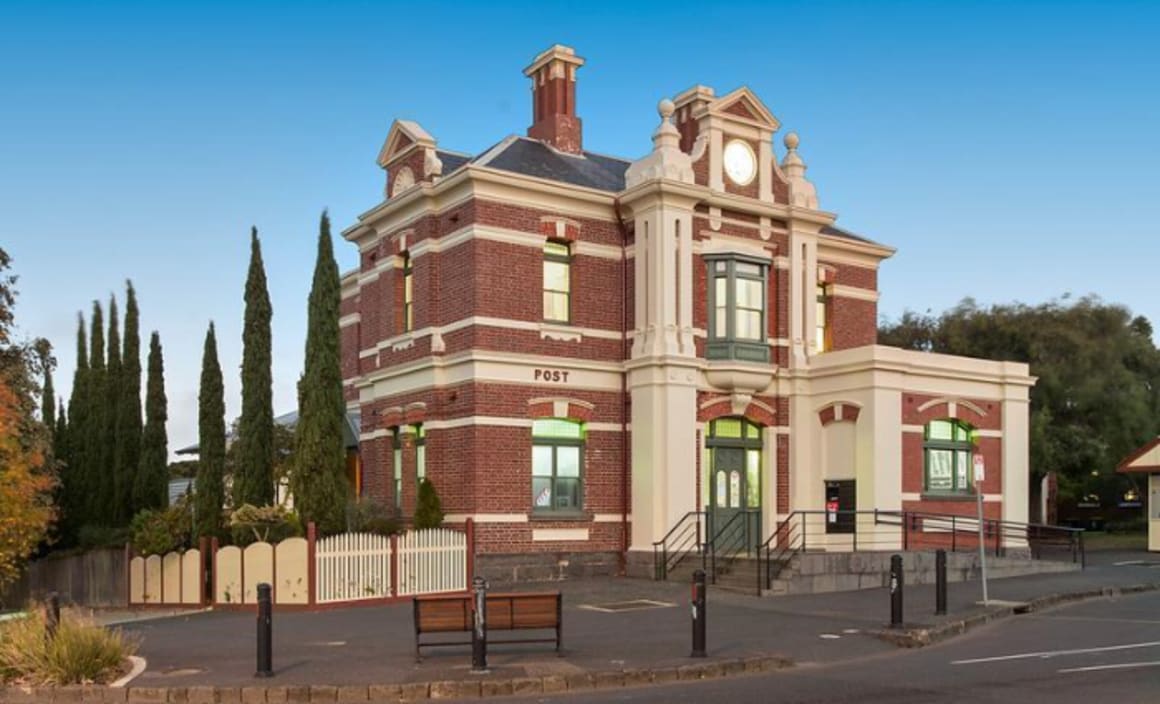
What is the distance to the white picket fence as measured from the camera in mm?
21906

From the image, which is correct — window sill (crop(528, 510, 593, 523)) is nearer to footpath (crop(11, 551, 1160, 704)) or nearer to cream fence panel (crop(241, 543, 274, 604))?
footpath (crop(11, 551, 1160, 704))

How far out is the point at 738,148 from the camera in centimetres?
2825

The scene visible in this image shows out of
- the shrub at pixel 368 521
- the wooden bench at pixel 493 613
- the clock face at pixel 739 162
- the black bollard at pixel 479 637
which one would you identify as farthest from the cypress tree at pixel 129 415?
the black bollard at pixel 479 637

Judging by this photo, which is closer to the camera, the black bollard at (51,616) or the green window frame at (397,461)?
the black bollard at (51,616)

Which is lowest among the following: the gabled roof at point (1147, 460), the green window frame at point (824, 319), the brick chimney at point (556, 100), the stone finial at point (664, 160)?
the gabled roof at point (1147, 460)

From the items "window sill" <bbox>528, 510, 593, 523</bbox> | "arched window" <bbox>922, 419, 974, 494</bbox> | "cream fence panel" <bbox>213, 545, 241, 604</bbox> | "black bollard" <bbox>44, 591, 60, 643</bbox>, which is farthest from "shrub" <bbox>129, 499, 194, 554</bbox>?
"arched window" <bbox>922, 419, 974, 494</bbox>

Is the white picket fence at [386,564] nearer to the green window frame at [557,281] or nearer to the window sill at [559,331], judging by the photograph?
the window sill at [559,331]

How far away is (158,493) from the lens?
106 feet

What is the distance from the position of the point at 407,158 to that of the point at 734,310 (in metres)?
8.62

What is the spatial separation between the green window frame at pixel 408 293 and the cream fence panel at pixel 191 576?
7.24 m

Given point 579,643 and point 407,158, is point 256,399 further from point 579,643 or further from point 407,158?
point 579,643

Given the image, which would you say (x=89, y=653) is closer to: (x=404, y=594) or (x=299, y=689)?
(x=299, y=689)

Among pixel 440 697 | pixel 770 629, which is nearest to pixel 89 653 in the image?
pixel 440 697

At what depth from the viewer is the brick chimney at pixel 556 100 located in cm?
3044
